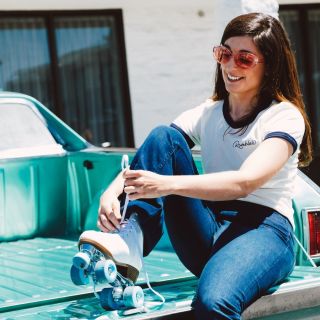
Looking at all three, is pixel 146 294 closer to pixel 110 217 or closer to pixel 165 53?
pixel 110 217

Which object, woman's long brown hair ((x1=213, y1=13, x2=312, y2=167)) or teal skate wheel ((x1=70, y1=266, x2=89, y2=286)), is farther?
woman's long brown hair ((x1=213, y1=13, x2=312, y2=167))

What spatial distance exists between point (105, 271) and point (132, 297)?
5.6 inches

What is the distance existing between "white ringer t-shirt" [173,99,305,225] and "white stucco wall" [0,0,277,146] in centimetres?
631

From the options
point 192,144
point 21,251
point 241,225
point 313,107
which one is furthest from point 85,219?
point 313,107

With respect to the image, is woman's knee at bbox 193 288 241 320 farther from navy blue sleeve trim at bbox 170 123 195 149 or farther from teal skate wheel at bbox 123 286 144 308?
navy blue sleeve trim at bbox 170 123 195 149

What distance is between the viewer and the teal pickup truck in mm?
2756

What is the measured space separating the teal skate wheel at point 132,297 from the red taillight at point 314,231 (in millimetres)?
944

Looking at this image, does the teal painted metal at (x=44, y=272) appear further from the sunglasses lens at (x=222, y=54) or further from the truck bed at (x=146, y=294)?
the sunglasses lens at (x=222, y=54)

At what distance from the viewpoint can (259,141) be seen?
112 inches

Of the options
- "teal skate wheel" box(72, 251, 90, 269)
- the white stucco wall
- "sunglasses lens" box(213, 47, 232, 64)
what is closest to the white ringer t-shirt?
"sunglasses lens" box(213, 47, 232, 64)

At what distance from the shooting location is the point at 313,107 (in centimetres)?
1087

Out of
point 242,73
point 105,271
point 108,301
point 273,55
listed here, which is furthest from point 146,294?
point 273,55

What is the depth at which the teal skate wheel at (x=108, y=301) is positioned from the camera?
8.55ft

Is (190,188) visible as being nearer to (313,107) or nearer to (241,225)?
(241,225)
